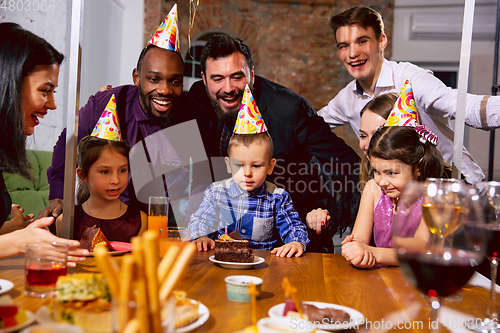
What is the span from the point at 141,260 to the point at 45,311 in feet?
0.86

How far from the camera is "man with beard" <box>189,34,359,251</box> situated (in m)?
2.07

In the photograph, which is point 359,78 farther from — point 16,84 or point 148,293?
point 148,293

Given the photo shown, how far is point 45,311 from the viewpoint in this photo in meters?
0.56

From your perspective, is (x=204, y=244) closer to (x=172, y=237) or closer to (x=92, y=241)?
(x=172, y=237)

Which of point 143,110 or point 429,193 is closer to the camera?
point 429,193

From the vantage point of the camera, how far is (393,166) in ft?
4.90

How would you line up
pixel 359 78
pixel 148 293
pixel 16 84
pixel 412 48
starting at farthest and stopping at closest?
pixel 412 48
pixel 359 78
pixel 16 84
pixel 148 293

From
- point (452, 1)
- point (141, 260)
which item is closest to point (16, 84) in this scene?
point (141, 260)

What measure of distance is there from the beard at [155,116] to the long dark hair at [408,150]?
1.06 m

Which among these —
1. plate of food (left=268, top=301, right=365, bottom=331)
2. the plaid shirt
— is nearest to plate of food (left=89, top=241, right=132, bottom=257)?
the plaid shirt

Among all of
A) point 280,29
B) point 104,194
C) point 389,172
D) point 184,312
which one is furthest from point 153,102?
point 184,312

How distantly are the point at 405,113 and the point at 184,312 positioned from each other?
1413mm

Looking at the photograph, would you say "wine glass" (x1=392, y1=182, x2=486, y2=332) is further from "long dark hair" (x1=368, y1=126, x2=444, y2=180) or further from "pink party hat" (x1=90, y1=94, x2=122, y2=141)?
"pink party hat" (x1=90, y1=94, x2=122, y2=141)

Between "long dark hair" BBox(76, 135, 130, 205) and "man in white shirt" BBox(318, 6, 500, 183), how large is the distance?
3.82ft
